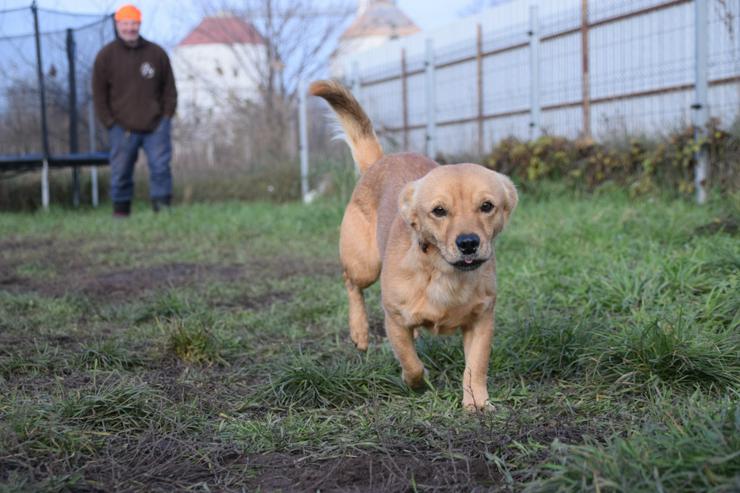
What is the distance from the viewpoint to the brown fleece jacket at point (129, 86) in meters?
10.1

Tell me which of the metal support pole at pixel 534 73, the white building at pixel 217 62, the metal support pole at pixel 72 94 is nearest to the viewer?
the metal support pole at pixel 534 73

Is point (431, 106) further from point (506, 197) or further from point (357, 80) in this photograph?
point (506, 197)

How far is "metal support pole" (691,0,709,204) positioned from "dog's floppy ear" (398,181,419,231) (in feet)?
18.3

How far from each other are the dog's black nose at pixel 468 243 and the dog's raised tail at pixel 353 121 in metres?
1.70

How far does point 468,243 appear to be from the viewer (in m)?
2.89

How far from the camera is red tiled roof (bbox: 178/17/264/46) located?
1894 cm

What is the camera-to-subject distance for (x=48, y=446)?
2.39 m

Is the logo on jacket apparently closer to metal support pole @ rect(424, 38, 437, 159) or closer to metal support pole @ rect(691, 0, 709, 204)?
metal support pole @ rect(424, 38, 437, 159)

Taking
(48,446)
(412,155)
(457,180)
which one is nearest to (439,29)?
(412,155)

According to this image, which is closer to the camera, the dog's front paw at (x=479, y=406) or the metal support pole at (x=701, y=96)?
the dog's front paw at (x=479, y=406)

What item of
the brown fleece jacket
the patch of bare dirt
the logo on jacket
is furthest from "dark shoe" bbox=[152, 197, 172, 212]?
the patch of bare dirt

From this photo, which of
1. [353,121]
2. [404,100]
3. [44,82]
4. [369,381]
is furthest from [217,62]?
[369,381]

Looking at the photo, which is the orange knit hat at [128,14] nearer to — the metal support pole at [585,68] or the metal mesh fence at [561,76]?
the metal mesh fence at [561,76]

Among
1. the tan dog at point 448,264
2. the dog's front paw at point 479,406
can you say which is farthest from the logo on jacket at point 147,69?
the dog's front paw at point 479,406
